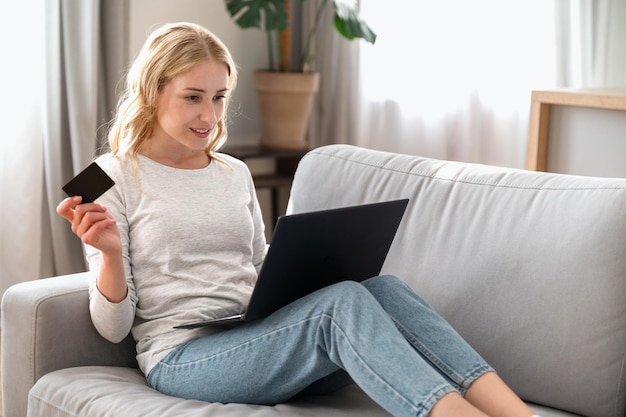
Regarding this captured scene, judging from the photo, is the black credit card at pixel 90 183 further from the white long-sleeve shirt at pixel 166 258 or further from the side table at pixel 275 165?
the side table at pixel 275 165

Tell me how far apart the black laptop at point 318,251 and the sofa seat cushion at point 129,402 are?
156mm

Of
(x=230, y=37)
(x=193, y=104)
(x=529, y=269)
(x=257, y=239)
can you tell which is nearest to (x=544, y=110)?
(x=529, y=269)

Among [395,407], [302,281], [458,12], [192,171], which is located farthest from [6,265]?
[458,12]

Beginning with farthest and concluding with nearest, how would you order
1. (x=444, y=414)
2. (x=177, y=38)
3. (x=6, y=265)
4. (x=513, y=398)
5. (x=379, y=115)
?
1. (x=379, y=115)
2. (x=6, y=265)
3. (x=177, y=38)
4. (x=513, y=398)
5. (x=444, y=414)

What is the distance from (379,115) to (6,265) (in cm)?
190

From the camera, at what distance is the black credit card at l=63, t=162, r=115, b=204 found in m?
1.55

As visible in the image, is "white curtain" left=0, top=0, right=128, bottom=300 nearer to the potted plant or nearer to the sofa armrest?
the potted plant

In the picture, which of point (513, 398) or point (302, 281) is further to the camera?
point (302, 281)

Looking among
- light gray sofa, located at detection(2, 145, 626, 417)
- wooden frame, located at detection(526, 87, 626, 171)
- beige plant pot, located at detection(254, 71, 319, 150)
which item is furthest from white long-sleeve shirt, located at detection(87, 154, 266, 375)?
beige plant pot, located at detection(254, 71, 319, 150)

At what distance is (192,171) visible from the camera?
1870 mm

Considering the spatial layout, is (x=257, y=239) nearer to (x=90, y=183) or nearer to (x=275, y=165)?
(x=90, y=183)

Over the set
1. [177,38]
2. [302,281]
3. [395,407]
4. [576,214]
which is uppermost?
[177,38]

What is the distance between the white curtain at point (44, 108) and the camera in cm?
304

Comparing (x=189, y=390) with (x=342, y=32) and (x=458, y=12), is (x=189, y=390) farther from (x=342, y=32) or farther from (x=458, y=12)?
(x=458, y=12)
